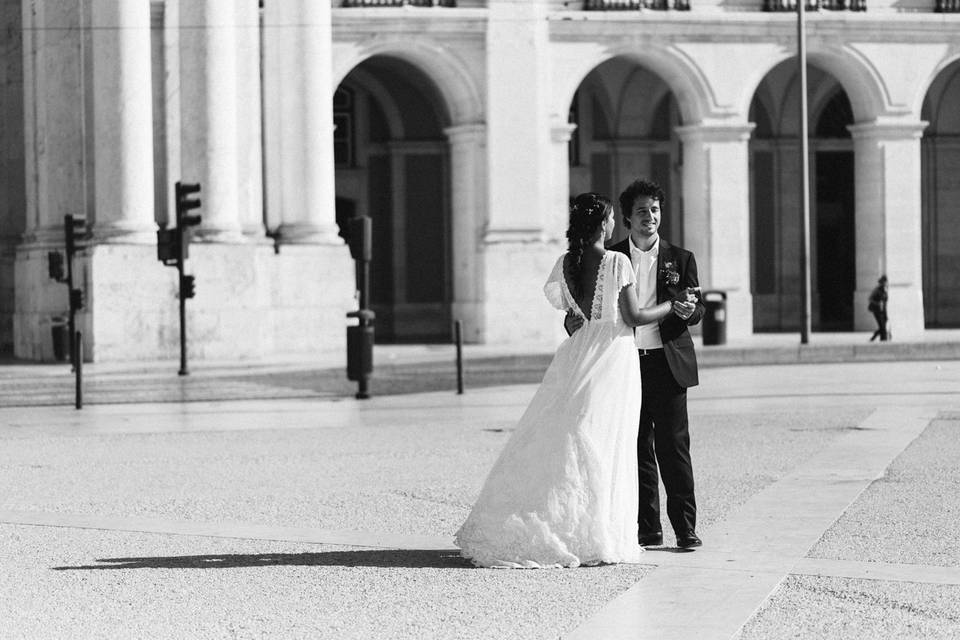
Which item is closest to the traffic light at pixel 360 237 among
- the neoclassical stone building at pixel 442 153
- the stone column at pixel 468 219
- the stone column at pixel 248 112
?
the neoclassical stone building at pixel 442 153

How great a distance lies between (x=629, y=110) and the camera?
40500 millimetres

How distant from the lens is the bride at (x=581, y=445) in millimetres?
7965

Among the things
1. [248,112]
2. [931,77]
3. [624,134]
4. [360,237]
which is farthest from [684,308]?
[624,134]

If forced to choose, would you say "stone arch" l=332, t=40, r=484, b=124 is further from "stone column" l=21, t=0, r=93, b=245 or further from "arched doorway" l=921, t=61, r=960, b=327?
"arched doorway" l=921, t=61, r=960, b=327

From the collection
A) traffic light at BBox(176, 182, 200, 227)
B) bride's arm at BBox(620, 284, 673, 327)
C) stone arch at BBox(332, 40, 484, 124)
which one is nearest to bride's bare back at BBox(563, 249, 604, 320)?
bride's arm at BBox(620, 284, 673, 327)

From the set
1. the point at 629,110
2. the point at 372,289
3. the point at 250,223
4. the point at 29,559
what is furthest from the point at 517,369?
the point at 29,559

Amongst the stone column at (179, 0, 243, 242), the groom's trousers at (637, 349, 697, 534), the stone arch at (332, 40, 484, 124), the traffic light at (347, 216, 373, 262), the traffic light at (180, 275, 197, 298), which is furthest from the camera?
the stone arch at (332, 40, 484, 124)

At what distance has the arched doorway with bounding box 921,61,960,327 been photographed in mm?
40438

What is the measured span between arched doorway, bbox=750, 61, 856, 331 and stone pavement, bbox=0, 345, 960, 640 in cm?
2346

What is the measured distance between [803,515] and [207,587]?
3632 millimetres

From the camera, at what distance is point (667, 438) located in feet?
28.4

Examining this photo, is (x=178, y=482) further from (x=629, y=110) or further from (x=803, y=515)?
(x=629, y=110)

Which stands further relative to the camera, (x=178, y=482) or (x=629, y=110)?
(x=629, y=110)

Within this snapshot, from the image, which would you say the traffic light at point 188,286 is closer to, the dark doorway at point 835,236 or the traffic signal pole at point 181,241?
Result: the traffic signal pole at point 181,241
